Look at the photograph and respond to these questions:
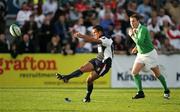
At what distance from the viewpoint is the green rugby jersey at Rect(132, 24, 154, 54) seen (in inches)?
657

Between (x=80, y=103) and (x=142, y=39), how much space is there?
8.59 ft

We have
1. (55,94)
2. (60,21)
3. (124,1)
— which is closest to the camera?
(55,94)

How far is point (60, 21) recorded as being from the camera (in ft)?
80.7

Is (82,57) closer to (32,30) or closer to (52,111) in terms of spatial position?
(32,30)

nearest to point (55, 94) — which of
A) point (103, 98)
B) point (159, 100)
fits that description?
point (103, 98)

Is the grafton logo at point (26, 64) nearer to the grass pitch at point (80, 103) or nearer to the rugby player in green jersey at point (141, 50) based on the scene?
the grass pitch at point (80, 103)

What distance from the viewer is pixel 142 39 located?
54.7 ft

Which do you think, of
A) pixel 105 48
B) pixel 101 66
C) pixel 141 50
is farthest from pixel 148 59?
pixel 101 66

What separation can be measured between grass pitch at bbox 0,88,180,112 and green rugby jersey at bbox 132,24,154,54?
145 centimetres

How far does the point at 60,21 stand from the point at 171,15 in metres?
5.05

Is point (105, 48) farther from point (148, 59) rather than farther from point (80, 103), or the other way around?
point (80, 103)

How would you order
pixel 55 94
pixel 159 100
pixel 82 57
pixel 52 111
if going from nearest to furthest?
1. pixel 52 111
2. pixel 159 100
3. pixel 55 94
4. pixel 82 57

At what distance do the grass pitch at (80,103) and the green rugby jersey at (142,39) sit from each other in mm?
1449

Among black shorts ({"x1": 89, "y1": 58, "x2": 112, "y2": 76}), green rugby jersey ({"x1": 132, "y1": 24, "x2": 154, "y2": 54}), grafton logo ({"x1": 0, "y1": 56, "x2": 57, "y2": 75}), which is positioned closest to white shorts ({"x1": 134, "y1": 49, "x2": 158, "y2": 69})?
green rugby jersey ({"x1": 132, "y1": 24, "x2": 154, "y2": 54})
